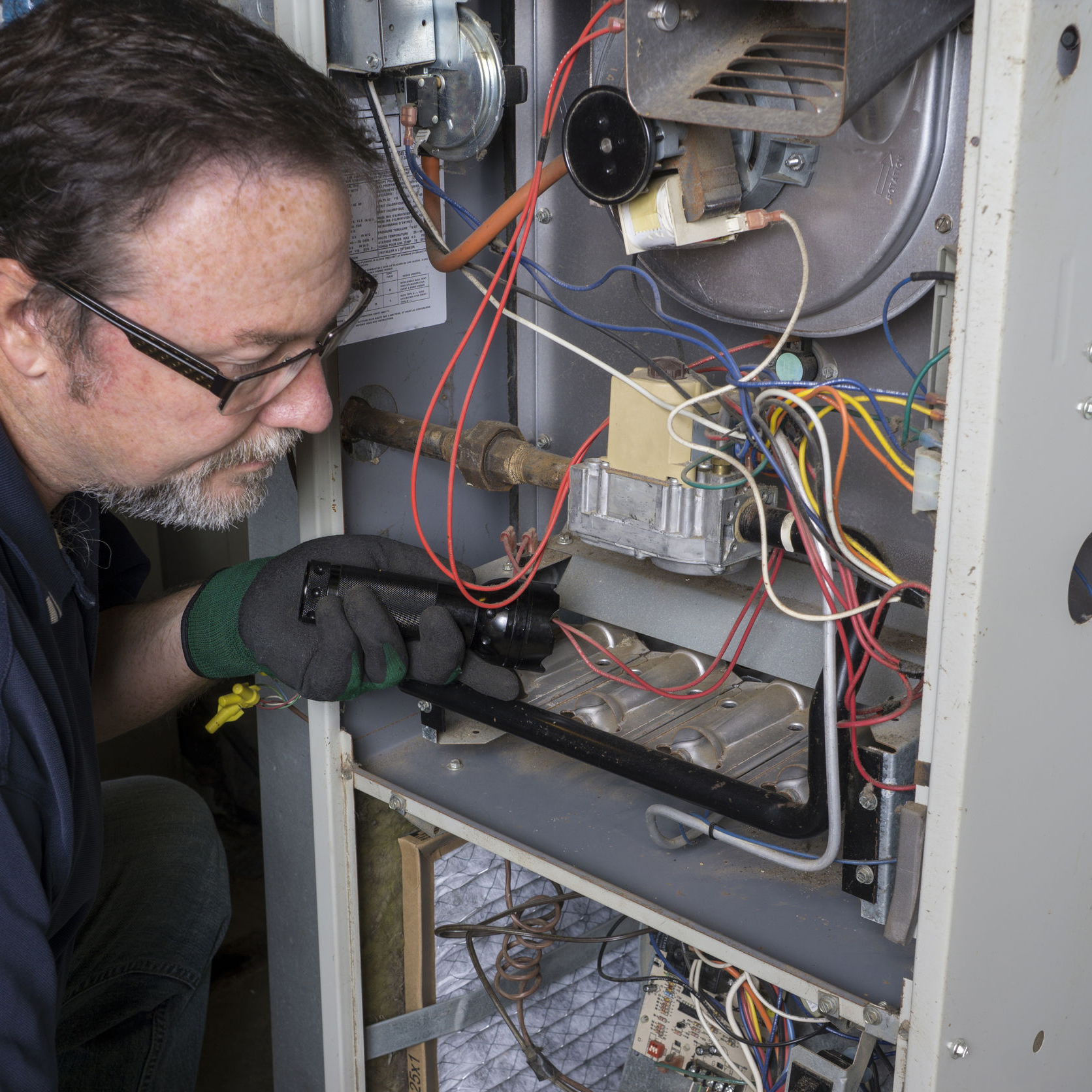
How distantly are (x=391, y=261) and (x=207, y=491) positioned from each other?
13.3 inches

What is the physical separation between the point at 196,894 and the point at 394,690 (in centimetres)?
48

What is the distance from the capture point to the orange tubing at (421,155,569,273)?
1.02 m

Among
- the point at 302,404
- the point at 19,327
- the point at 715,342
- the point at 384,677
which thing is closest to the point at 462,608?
the point at 384,677

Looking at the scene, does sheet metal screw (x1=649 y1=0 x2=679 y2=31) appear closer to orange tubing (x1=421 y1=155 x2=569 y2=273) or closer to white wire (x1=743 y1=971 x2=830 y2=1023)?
orange tubing (x1=421 y1=155 x2=569 y2=273)

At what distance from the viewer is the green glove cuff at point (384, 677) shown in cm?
108

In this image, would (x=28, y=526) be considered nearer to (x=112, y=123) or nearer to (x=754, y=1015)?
(x=112, y=123)

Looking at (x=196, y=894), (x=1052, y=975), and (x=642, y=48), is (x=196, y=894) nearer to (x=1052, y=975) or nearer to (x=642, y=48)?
(x=1052, y=975)

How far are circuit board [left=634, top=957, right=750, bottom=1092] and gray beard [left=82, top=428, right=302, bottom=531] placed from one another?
787 millimetres

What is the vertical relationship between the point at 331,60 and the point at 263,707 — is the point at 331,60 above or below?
above

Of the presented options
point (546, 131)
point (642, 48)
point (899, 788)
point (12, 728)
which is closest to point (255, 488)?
point (12, 728)

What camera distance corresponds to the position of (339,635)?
1.06 meters

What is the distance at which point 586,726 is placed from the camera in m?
1.03

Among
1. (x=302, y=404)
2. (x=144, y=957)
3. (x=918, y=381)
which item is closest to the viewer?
(x=918, y=381)

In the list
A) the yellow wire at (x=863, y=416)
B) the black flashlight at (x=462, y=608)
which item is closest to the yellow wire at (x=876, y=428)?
the yellow wire at (x=863, y=416)
